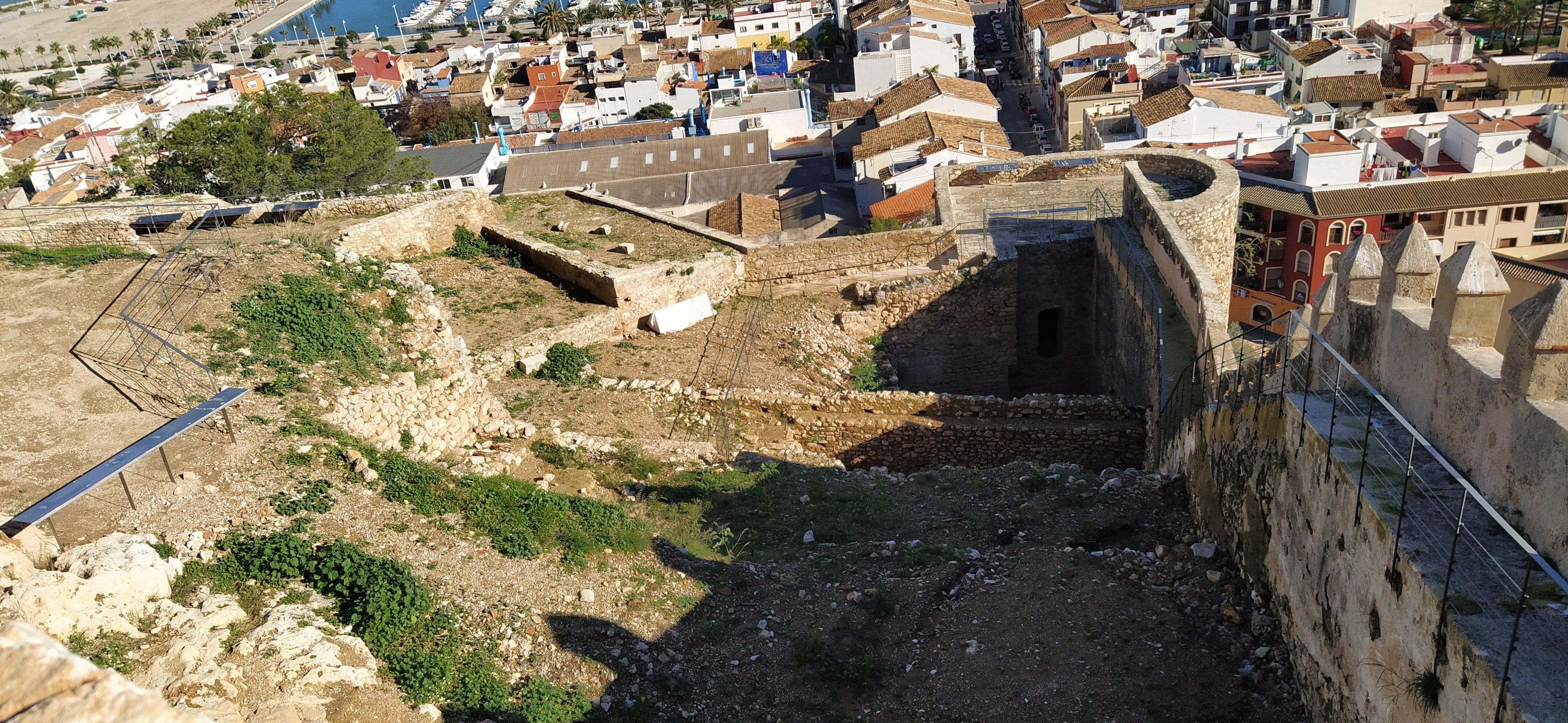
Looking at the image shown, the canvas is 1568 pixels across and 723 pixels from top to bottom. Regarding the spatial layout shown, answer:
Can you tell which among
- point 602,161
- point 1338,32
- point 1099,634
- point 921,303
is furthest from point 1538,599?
point 1338,32

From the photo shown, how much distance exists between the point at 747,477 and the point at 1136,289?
19.1 feet

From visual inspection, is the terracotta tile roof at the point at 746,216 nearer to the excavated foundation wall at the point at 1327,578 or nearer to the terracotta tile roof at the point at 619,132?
the terracotta tile roof at the point at 619,132

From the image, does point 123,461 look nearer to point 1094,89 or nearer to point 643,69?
point 1094,89

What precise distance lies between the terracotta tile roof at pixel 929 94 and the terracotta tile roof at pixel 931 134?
80.9 inches

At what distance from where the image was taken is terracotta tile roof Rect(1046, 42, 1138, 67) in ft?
158

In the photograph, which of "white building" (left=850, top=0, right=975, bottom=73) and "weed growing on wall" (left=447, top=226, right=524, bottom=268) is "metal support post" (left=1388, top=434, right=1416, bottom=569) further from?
"white building" (left=850, top=0, right=975, bottom=73)

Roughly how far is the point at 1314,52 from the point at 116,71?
95.4 meters

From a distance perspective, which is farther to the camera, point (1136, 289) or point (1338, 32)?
point (1338, 32)

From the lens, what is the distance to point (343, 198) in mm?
18031

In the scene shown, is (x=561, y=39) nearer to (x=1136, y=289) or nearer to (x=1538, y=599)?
(x=1136, y=289)

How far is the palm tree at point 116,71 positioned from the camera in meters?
89.8

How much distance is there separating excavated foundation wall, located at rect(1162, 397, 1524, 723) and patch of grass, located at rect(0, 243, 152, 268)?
12940 millimetres

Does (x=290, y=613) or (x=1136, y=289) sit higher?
(x=290, y=613)

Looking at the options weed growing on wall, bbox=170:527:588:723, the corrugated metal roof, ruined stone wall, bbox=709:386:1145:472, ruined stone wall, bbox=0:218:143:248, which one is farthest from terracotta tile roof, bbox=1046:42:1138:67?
weed growing on wall, bbox=170:527:588:723
